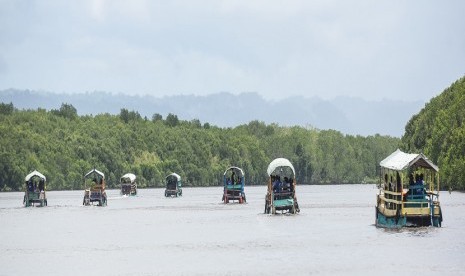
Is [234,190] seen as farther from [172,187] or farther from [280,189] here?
[172,187]

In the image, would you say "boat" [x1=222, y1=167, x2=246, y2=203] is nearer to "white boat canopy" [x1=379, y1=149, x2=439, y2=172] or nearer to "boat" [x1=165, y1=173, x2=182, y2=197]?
"boat" [x1=165, y1=173, x2=182, y2=197]

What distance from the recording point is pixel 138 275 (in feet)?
154

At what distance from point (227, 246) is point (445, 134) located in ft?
355

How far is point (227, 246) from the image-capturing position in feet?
200

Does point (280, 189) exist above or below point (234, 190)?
below

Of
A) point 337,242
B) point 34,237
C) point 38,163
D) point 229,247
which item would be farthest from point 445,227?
point 38,163

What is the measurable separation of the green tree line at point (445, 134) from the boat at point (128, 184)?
1767 inches

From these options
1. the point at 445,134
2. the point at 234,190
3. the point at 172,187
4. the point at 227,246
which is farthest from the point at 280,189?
the point at 445,134

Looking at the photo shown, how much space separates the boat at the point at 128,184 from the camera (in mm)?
156875

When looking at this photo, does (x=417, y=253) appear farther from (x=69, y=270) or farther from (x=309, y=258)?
(x=69, y=270)

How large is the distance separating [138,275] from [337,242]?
59.6 ft

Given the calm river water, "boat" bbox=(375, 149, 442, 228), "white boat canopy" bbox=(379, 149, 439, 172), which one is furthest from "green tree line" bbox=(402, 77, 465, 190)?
"white boat canopy" bbox=(379, 149, 439, 172)

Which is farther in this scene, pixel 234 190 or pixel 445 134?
pixel 445 134

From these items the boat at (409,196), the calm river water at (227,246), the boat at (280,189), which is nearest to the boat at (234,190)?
the calm river water at (227,246)
